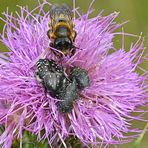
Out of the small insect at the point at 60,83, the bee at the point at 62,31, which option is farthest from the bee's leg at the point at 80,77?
the bee at the point at 62,31

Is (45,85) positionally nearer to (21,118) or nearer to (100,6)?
(21,118)

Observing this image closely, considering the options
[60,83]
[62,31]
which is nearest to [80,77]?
[60,83]

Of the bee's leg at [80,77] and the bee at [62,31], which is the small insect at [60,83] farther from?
the bee at [62,31]

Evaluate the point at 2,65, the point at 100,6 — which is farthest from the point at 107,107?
the point at 100,6

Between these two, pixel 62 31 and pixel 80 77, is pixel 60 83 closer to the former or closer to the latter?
pixel 80 77

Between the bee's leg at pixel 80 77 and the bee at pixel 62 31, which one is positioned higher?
the bee at pixel 62 31
